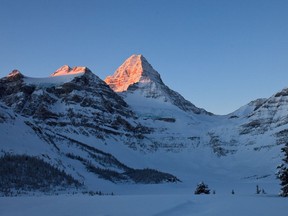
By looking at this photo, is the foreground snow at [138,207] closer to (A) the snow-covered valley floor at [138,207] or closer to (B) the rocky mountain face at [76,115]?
(A) the snow-covered valley floor at [138,207]

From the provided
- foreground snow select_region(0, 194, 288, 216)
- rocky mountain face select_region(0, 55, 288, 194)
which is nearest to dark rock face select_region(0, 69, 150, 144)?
rocky mountain face select_region(0, 55, 288, 194)

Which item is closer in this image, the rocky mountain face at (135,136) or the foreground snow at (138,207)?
the foreground snow at (138,207)

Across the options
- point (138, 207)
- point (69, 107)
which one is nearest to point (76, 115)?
point (69, 107)

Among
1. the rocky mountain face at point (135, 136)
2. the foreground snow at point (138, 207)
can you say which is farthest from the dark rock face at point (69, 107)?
the foreground snow at point (138, 207)

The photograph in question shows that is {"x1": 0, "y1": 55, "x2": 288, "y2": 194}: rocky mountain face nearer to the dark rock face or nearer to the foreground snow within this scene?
the dark rock face

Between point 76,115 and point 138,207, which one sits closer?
point 138,207

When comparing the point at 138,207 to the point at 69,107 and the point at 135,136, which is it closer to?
the point at 69,107

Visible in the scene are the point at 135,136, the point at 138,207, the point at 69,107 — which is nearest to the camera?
the point at 138,207

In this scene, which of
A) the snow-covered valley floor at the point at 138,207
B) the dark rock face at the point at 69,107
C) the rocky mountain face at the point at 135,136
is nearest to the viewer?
the snow-covered valley floor at the point at 138,207

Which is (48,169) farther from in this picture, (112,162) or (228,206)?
(112,162)
